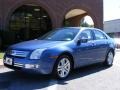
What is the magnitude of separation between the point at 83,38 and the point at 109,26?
A: 8987 centimetres

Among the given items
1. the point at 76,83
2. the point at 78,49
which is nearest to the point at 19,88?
the point at 76,83

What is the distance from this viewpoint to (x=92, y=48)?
419 inches

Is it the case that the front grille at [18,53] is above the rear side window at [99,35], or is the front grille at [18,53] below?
below

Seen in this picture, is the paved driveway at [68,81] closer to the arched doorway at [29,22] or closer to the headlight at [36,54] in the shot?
the headlight at [36,54]

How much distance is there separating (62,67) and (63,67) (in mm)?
56

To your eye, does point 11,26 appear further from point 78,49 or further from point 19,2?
point 78,49

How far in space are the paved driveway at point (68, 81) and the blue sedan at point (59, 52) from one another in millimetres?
354

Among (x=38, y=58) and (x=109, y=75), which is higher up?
(x=38, y=58)

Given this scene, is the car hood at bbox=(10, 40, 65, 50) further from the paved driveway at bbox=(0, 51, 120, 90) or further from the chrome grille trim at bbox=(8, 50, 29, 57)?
the paved driveway at bbox=(0, 51, 120, 90)

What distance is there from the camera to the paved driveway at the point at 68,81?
8.38 meters

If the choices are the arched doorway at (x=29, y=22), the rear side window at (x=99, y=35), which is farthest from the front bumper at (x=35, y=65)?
the arched doorway at (x=29, y=22)

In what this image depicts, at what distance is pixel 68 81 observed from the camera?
362 inches

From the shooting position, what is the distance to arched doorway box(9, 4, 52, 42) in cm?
2448

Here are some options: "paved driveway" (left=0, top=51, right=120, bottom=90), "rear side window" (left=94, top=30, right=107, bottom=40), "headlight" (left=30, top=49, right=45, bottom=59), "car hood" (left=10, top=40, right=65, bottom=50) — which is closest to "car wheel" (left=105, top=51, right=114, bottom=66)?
"rear side window" (left=94, top=30, right=107, bottom=40)
